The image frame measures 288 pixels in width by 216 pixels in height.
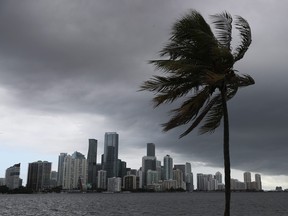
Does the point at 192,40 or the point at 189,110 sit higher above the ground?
the point at 192,40

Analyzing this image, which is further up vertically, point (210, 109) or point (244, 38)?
point (244, 38)

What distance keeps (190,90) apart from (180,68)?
1197 mm

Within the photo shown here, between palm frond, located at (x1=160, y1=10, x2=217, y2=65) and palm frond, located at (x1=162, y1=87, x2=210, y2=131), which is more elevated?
palm frond, located at (x1=160, y1=10, x2=217, y2=65)

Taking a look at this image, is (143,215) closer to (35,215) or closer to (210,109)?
(35,215)

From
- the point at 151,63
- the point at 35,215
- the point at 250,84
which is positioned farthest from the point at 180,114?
the point at 35,215

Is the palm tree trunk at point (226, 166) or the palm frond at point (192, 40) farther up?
the palm frond at point (192, 40)

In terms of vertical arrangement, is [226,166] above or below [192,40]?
below

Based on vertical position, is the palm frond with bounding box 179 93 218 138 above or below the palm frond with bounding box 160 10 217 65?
below

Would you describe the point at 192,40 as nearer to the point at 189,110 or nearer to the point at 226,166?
the point at 189,110

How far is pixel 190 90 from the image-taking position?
11.9m

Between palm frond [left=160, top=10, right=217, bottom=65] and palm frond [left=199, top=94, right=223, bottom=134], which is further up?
palm frond [left=160, top=10, right=217, bottom=65]

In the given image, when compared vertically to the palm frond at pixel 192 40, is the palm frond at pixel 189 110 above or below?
below

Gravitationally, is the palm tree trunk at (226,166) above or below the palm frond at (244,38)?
below

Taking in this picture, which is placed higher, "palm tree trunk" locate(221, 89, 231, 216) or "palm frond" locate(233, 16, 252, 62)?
"palm frond" locate(233, 16, 252, 62)
